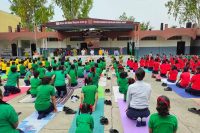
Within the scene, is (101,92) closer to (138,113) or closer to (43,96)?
(43,96)

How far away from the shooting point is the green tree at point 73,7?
3662 cm

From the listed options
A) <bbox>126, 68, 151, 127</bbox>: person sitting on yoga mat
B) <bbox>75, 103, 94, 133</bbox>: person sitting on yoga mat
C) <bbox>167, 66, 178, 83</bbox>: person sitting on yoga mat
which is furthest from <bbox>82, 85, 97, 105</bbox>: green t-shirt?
<bbox>167, 66, 178, 83</bbox>: person sitting on yoga mat

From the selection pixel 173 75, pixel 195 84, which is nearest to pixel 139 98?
pixel 195 84

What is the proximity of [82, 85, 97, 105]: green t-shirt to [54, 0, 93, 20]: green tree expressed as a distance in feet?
103

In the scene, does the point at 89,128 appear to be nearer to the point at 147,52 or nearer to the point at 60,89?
the point at 60,89

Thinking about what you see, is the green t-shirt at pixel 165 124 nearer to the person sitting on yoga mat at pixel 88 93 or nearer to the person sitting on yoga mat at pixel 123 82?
the person sitting on yoga mat at pixel 88 93

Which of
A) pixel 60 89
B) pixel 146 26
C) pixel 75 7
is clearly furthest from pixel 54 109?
pixel 146 26

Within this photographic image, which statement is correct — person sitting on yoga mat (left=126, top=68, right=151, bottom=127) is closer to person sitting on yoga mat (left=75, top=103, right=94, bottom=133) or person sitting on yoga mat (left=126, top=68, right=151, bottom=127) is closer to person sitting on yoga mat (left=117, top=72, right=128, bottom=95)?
person sitting on yoga mat (left=75, top=103, right=94, bottom=133)

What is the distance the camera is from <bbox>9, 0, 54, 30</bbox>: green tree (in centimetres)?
3891

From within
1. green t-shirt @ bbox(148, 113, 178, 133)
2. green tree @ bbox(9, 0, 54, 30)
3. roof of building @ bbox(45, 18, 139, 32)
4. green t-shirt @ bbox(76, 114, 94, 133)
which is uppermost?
green tree @ bbox(9, 0, 54, 30)

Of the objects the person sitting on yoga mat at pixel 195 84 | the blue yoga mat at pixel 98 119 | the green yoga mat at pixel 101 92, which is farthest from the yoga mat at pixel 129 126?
the person sitting on yoga mat at pixel 195 84

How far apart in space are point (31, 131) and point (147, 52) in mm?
27335

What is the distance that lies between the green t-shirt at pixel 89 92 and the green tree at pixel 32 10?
3422cm

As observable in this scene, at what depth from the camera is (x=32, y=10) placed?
131 feet
